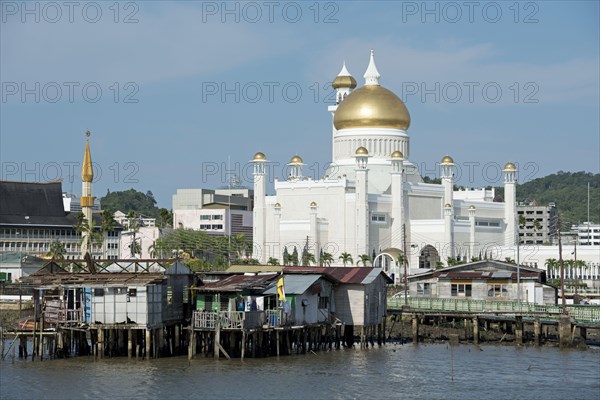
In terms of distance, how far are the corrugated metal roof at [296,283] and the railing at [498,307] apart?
10.4 meters

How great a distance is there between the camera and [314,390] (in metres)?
46.2

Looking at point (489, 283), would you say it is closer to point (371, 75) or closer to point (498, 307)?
point (498, 307)

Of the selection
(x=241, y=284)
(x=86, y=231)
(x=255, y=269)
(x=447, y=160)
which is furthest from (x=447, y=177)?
(x=241, y=284)

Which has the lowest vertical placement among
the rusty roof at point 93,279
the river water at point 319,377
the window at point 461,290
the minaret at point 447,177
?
the river water at point 319,377

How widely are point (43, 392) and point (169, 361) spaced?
26.7 feet

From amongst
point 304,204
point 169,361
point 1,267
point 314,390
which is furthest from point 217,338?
point 304,204

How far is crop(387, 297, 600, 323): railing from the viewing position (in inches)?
2430

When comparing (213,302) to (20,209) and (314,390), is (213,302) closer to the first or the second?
(314,390)

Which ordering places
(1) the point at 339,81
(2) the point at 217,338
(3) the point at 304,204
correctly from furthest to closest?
(1) the point at 339,81
(3) the point at 304,204
(2) the point at 217,338

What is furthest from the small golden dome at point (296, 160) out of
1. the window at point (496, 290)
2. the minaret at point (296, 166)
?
the window at point (496, 290)

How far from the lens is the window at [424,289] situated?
256ft

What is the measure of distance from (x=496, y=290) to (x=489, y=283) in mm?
560

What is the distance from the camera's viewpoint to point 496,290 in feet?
242

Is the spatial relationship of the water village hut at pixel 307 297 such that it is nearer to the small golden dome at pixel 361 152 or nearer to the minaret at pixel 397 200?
the small golden dome at pixel 361 152
